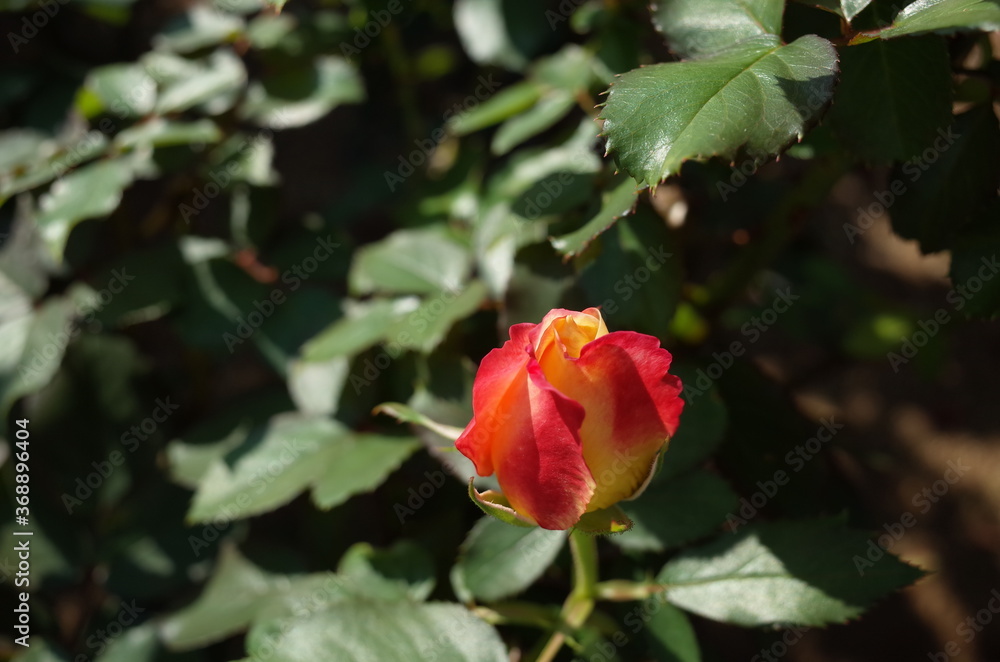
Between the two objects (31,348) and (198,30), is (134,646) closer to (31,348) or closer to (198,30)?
(31,348)

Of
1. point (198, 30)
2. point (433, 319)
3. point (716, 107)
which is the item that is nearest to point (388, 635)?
point (433, 319)

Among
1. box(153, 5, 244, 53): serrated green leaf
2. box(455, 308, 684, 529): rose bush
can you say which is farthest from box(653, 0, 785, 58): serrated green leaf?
box(153, 5, 244, 53): serrated green leaf

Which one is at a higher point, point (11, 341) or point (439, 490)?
point (11, 341)

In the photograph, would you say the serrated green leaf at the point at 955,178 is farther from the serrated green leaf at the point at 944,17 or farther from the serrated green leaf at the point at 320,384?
the serrated green leaf at the point at 320,384

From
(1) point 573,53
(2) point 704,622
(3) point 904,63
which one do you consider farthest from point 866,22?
(2) point 704,622

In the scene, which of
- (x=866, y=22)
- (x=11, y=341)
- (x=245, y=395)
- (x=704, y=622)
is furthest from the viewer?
(x=704, y=622)

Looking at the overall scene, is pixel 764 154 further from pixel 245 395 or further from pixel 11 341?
pixel 11 341
